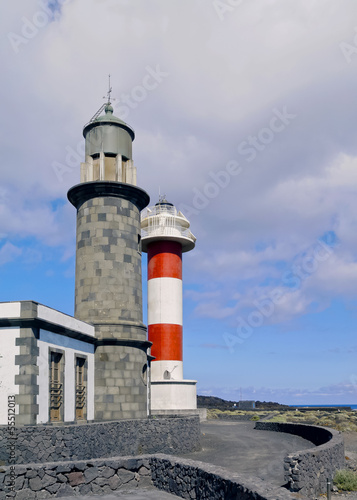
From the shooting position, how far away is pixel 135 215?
70.9 ft

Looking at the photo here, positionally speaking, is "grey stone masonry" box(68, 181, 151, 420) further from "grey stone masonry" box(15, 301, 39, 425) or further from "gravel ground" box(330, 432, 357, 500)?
"gravel ground" box(330, 432, 357, 500)

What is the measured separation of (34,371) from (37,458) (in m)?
2.31

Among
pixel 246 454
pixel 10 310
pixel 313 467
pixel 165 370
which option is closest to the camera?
pixel 313 467

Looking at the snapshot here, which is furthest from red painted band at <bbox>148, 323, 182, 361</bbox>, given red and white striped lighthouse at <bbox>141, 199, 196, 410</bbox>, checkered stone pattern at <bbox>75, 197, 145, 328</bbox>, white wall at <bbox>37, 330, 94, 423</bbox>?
white wall at <bbox>37, 330, 94, 423</bbox>

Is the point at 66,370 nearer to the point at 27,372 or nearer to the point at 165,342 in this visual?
the point at 27,372

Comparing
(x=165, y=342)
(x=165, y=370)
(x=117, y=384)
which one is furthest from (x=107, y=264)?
(x=165, y=370)

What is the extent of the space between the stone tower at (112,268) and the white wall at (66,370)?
1.72ft

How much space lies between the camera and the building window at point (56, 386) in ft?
52.5

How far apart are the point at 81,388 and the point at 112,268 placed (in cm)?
470

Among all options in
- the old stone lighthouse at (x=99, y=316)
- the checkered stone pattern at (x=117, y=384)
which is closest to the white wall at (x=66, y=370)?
the old stone lighthouse at (x=99, y=316)

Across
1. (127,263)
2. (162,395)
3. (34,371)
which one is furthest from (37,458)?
(162,395)

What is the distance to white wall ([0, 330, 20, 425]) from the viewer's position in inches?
569

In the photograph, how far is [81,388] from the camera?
18250 mm

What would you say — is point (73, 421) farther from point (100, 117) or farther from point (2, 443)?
point (100, 117)
